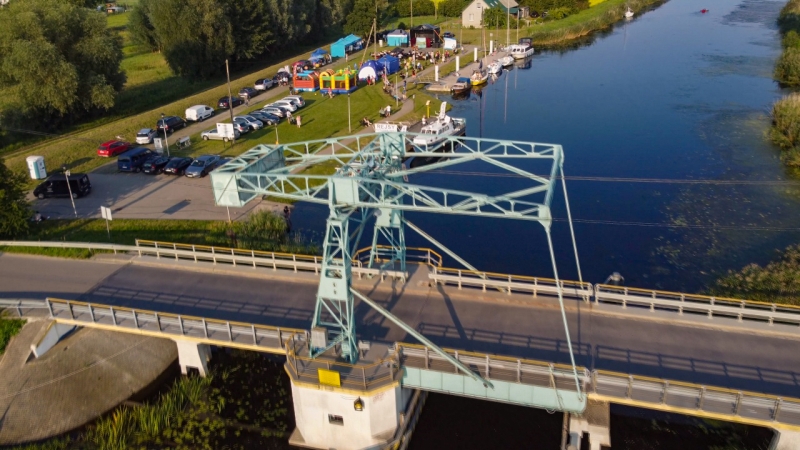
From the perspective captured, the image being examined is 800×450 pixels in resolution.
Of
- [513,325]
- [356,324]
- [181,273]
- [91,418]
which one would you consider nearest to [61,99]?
[181,273]

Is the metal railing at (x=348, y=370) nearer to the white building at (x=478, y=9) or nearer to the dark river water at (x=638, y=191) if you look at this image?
the dark river water at (x=638, y=191)

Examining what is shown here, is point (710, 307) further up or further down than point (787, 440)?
further up

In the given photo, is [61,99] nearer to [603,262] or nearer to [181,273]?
[181,273]

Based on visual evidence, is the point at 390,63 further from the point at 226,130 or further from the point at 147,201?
the point at 147,201

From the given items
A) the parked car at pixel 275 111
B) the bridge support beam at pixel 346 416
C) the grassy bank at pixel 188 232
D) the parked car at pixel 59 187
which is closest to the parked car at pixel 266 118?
the parked car at pixel 275 111

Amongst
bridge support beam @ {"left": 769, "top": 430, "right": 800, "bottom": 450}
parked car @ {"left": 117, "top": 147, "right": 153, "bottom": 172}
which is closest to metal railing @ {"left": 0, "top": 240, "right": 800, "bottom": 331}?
bridge support beam @ {"left": 769, "top": 430, "right": 800, "bottom": 450}

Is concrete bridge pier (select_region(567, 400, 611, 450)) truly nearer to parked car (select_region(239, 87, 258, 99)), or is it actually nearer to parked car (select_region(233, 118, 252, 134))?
parked car (select_region(233, 118, 252, 134))

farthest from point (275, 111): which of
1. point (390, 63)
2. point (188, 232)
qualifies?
point (188, 232)
